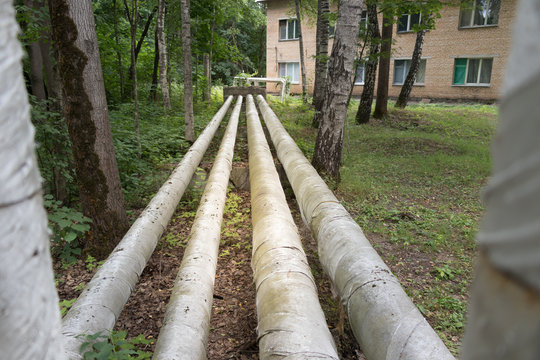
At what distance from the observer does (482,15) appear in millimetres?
Answer: 20047

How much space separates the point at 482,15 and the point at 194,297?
2340 cm

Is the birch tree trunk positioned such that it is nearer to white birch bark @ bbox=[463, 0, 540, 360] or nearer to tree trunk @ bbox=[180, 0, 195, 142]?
tree trunk @ bbox=[180, 0, 195, 142]

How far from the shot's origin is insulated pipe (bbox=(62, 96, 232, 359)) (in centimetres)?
211

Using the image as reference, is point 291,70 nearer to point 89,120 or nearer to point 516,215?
point 89,120

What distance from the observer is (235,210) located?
5891 millimetres

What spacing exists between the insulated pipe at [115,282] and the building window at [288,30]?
24.2m

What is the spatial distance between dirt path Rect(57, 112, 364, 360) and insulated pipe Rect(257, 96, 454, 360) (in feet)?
2.74

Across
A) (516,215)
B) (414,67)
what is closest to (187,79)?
(516,215)

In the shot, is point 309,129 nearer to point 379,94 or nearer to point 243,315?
point 379,94

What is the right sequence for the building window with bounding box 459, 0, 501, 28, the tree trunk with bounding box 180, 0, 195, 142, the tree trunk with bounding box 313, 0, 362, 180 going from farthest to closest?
1. the building window with bounding box 459, 0, 501, 28
2. the tree trunk with bounding box 180, 0, 195, 142
3. the tree trunk with bounding box 313, 0, 362, 180

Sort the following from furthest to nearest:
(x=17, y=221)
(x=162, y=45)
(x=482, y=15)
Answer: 1. (x=482, y=15)
2. (x=162, y=45)
3. (x=17, y=221)

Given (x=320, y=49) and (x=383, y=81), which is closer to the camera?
(x=320, y=49)

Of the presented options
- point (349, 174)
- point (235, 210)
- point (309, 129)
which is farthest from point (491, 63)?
point (235, 210)

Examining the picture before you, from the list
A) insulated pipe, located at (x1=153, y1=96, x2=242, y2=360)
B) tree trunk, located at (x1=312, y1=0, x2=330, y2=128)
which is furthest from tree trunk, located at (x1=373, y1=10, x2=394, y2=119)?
insulated pipe, located at (x1=153, y1=96, x2=242, y2=360)
